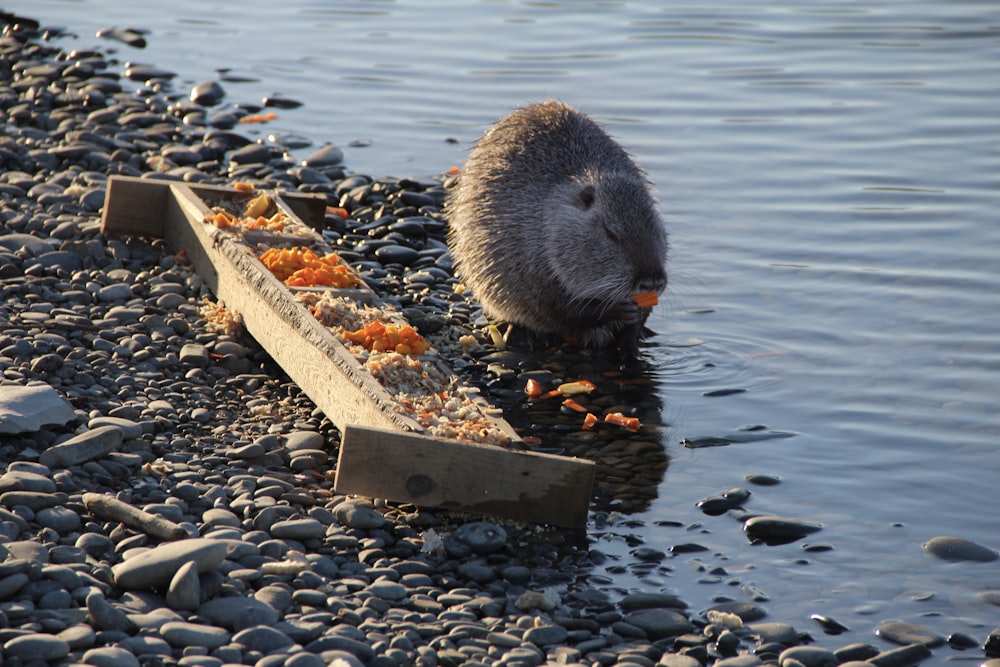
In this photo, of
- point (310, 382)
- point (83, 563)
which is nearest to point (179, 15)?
point (310, 382)

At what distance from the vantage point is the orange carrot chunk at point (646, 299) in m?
7.60

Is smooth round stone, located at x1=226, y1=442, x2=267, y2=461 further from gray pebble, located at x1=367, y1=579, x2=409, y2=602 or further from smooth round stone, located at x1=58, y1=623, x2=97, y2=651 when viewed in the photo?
smooth round stone, located at x1=58, y1=623, x2=97, y2=651

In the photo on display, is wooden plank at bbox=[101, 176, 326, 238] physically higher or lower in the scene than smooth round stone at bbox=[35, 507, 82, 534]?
higher

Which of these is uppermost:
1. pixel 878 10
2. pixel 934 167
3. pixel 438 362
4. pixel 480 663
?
pixel 878 10

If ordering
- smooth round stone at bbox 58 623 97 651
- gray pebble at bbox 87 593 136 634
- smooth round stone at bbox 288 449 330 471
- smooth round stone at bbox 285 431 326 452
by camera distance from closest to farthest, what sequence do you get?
smooth round stone at bbox 58 623 97 651 < gray pebble at bbox 87 593 136 634 < smooth round stone at bbox 288 449 330 471 < smooth round stone at bbox 285 431 326 452

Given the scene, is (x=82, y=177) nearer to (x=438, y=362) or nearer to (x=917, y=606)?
(x=438, y=362)

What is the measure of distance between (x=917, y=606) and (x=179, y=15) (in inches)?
614

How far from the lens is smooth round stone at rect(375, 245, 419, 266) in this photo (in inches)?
373

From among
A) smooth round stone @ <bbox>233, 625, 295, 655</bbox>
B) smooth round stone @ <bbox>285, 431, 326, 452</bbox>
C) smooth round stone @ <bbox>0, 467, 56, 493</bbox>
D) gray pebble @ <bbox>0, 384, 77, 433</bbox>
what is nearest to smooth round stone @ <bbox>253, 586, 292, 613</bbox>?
smooth round stone @ <bbox>233, 625, 295, 655</bbox>

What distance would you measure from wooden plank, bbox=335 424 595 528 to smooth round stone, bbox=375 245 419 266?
414cm

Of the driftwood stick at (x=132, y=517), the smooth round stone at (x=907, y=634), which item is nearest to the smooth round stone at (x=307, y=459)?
the driftwood stick at (x=132, y=517)

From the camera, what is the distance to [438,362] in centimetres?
651

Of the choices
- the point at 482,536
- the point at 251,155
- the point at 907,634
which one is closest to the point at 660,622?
the point at 482,536

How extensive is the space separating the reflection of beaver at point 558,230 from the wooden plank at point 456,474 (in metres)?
2.31
